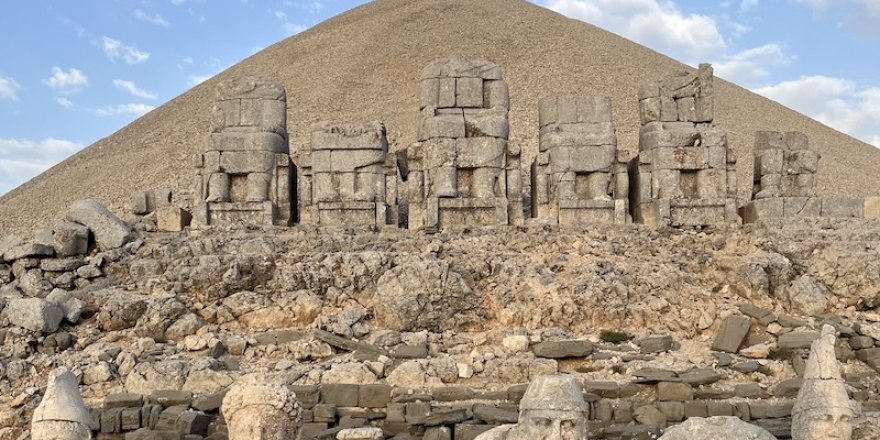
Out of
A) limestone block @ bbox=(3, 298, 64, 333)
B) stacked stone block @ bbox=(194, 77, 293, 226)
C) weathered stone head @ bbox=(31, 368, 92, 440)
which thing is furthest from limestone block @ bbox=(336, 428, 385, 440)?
stacked stone block @ bbox=(194, 77, 293, 226)

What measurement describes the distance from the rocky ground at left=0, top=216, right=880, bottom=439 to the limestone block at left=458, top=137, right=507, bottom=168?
137cm

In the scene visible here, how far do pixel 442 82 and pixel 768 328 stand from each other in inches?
271

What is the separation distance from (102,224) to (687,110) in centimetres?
1010

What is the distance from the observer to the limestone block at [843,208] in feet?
51.5

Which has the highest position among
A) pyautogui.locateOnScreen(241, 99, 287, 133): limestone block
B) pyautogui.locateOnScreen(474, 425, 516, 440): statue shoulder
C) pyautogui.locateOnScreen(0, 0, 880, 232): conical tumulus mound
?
pyautogui.locateOnScreen(0, 0, 880, 232): conical tumulus mound

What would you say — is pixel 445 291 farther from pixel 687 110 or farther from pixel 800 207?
pixel 800 207

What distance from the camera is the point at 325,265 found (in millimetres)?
13664

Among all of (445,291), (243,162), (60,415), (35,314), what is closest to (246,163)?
(243,162)

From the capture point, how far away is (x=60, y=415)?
7.55 m

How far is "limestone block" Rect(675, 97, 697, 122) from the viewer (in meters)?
16.6

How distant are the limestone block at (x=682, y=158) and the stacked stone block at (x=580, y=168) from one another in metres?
0.58

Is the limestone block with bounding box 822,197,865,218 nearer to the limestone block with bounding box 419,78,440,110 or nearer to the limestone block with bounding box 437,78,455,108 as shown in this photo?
the limestone block with bounding box 437,78,455,108

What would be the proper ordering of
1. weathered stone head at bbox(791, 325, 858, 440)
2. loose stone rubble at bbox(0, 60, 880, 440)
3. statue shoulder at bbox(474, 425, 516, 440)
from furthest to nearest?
loose stone rubble at bbox(0, 60, 880, 440) < weathered stone head at bbox(791, 325, 858, 440) < statue shoulder at bbox(474, 425, 516, 440)

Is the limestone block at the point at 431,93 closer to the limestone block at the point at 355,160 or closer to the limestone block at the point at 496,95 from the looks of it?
the limestone block at the point at 496,95
